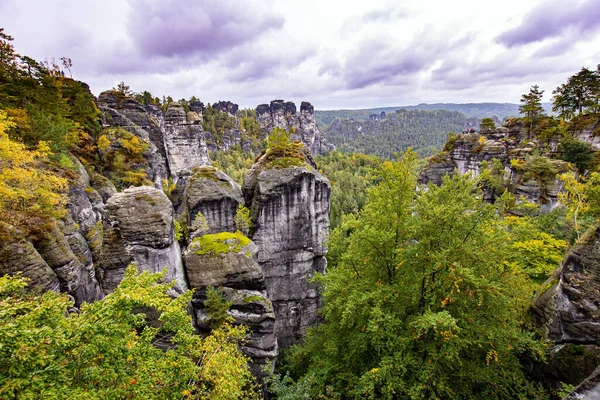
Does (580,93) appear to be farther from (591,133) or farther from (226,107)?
(226,107)

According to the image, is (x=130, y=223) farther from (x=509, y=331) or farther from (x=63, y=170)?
(x=509, y=331)

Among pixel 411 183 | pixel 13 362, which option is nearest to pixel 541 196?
pixel 411 183

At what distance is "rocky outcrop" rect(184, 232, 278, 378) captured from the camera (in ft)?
47.4

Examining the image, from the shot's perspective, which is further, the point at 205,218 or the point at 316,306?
the point at 316,306

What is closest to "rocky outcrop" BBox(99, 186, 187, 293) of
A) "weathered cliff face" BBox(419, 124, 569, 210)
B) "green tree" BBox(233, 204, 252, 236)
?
"green tree" BBox(233, 204, 252, 236)

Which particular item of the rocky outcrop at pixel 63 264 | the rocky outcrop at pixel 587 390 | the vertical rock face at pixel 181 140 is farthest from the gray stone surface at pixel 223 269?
the vertical rock face at pixel 181 140

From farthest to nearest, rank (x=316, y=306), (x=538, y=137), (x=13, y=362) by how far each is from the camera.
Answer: (x=538, y=137) → (x=316, y=306) → (x=13, y=362)

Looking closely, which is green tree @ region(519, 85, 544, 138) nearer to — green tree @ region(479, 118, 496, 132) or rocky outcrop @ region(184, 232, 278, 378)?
green tree @ region(479, 118, 496, 132)

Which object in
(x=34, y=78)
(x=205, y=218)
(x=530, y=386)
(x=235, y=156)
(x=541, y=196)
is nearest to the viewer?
(x=530, y=386)

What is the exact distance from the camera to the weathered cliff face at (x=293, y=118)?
14975 centimetres

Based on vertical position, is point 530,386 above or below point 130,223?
below

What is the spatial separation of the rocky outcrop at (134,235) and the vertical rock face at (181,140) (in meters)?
41.7

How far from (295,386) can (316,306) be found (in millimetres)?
10067

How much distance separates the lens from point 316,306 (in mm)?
22562
